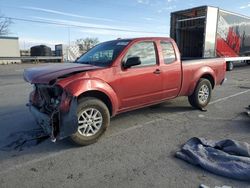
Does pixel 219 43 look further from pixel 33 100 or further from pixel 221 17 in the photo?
pixel 33 100

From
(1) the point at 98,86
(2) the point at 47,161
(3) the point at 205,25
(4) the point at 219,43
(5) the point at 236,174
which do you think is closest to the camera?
(5) the point at 236,174

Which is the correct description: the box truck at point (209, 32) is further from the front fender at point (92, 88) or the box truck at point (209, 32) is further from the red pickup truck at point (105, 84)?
the front fender at point (92, 88)

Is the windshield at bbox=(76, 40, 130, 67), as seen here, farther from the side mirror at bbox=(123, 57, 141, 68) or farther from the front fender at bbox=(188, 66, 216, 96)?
the front fender at bbox=(188, 66, 216, 96)

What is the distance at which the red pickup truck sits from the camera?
401 centimetres

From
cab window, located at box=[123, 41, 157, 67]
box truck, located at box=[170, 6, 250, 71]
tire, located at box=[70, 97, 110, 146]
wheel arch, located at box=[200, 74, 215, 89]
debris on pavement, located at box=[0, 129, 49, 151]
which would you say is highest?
box truck, located at box=[170, 6, 250, 71]

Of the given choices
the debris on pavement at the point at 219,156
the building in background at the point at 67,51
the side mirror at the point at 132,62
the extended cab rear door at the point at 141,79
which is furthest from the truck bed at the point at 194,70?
the building in background at the point at 67,51

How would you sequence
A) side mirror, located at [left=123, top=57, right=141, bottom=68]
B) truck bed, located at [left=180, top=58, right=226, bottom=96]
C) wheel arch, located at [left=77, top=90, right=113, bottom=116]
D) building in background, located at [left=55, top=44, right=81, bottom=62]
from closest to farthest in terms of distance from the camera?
wheel arch, located at [left=77, top=90, right=113, bottom=116]
side mirror, located at [left=123, top=57, right=141, bottom=68]
truck bed, located at [left=180, top=58, right=226, bottom=96]
building in background, located at [left=55, top=44, right=81, bottom=62]

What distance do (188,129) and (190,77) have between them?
65.1 inches

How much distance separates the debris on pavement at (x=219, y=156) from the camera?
331 centimetres

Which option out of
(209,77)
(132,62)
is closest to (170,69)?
(132,62)

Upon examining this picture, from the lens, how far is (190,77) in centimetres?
624

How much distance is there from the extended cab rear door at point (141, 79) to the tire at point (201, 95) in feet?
4.11

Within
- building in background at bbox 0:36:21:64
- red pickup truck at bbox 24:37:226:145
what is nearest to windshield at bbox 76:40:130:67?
red pickup truck at bbox 24:37:226:145

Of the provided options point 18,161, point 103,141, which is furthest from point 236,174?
point 18,161
